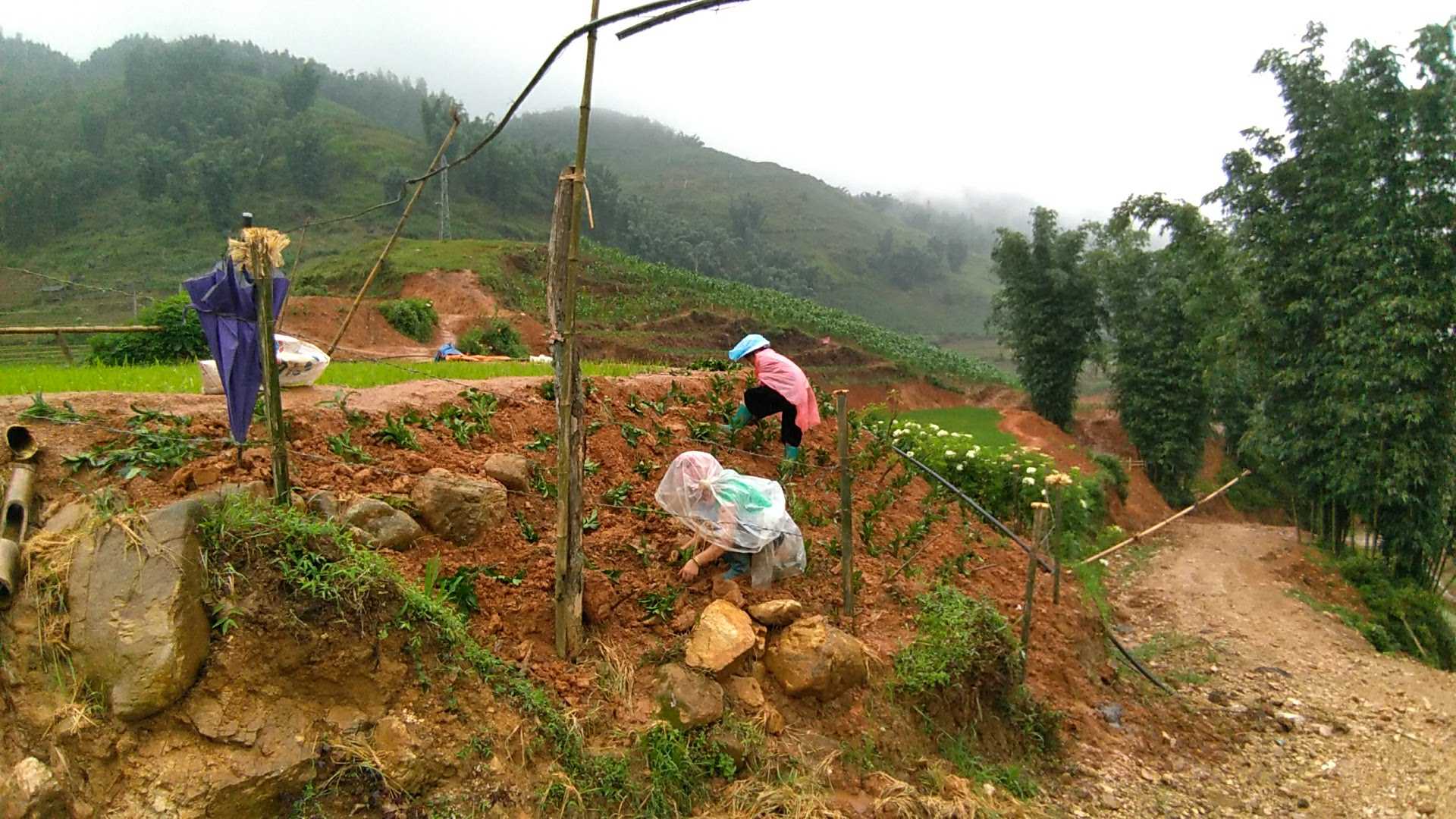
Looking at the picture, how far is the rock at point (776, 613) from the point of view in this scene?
4938 mm

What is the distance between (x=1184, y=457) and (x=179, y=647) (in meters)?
25.0

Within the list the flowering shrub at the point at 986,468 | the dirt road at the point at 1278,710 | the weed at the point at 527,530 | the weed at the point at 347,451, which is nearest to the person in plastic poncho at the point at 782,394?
the weed at the point at 527,530

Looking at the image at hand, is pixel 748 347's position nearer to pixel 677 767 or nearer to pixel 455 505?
pixel 455 505

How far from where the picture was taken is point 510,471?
17.3 ft

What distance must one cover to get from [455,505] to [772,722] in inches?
90.1

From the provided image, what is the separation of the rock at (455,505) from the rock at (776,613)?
68.9 inches

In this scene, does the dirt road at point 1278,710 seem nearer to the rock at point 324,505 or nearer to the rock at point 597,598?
the rock at point 597,598

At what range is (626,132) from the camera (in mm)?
131625

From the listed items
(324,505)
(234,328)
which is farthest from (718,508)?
(234,328)

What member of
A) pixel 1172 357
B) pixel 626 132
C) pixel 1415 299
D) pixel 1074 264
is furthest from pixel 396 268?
pixel 626 132

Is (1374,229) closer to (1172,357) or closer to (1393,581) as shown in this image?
(1393,581)

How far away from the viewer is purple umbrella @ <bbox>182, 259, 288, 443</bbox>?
405 centimetres


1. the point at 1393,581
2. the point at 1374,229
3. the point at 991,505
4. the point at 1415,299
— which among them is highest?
the point at 1374,229

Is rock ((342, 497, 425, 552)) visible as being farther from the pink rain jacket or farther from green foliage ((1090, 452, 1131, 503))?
green foliage ((1090, 452, 1131, 503))
